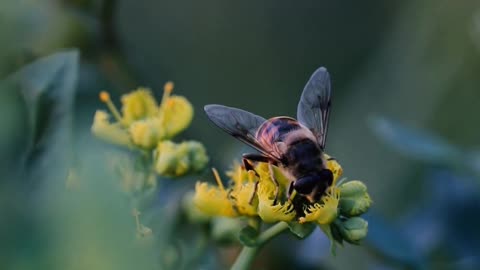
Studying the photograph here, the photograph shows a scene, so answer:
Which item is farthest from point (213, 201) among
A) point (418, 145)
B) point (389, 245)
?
point (418, 145)

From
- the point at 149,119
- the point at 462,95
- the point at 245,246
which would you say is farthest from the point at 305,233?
the point at 462,95

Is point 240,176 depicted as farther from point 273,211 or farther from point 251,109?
point 251,109

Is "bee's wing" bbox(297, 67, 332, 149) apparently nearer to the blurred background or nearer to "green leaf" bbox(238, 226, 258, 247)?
the blurred background

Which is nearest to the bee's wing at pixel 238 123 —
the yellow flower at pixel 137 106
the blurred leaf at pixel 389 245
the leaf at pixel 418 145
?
the yellow flower at pixel 137 106

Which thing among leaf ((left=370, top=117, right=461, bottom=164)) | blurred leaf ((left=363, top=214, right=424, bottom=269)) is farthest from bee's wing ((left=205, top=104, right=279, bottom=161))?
leaf ((left=370, top=117, right=461, bottom=164))

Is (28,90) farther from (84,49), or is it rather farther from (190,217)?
Result: (84,49)

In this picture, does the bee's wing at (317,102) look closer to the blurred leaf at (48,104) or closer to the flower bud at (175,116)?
the flower bud at (175,116)
